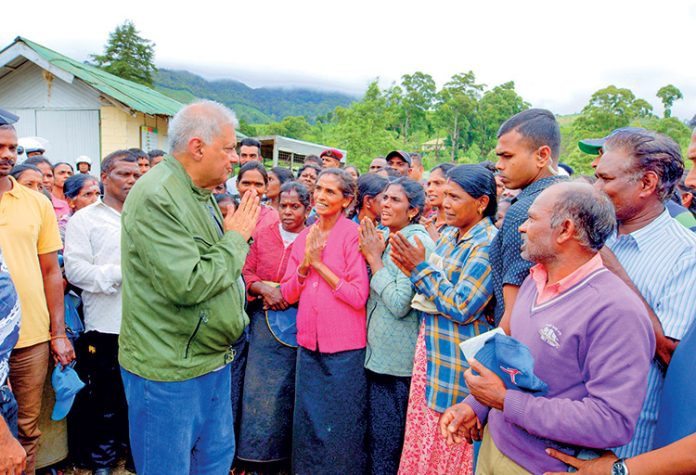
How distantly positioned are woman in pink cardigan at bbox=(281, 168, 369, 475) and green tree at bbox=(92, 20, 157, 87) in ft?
161

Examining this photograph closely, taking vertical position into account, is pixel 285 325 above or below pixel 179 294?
below

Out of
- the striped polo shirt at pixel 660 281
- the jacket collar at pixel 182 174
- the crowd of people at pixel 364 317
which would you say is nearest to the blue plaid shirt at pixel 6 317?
the crowd of people at pixel 364 317

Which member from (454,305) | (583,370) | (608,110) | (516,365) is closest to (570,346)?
(583,370)

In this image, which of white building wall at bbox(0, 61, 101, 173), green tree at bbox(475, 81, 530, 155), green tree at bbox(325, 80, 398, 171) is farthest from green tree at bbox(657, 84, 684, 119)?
white building wall at bbox(0, 61, 101, 173)

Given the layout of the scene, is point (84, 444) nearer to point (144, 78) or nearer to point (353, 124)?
point (353, 124)

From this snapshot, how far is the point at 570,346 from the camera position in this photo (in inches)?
61.8

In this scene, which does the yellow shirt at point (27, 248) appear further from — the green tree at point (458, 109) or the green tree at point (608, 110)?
the green tree at point (458, 109)

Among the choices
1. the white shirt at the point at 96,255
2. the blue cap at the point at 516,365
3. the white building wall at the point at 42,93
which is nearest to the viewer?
the blue cap at the point at 516,365

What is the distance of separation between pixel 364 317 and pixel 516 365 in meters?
1.61

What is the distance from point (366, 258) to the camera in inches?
121

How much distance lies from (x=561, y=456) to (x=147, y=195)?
204cm

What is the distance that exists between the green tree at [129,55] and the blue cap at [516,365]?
50693 millimetres

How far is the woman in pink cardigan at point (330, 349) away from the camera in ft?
9.90

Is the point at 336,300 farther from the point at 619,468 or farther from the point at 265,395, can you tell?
the point at 619,468
